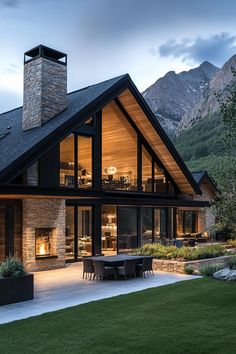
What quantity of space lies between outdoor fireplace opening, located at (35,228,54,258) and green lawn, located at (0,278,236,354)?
18.8 ft

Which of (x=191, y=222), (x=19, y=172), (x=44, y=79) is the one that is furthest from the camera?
(x=191, y=222)

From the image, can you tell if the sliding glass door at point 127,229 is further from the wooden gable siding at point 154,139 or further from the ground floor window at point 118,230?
the wooden gable siding at point 154,139

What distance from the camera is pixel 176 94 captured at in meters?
154

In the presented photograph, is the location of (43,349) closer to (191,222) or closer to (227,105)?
(227,105)

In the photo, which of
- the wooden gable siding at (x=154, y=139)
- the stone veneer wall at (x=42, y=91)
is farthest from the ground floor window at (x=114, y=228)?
the stone veneer wall at (x=42, y=91)

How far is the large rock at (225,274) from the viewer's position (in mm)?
12360

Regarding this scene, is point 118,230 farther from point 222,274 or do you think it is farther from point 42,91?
point 222,274

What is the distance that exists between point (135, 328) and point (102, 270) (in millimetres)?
5606

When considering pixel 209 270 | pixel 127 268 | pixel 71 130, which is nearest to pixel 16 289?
pixel 127 268

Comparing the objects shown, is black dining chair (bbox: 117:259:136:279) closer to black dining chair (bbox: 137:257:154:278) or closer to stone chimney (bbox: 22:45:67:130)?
black dining chair (bbox: 137:257:154:278)

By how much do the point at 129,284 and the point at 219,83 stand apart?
128m

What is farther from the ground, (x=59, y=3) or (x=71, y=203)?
(x=59, y=3)

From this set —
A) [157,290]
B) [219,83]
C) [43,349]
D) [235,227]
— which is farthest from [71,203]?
[219,83]

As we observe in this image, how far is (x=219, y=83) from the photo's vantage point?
132375 millimetres
